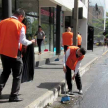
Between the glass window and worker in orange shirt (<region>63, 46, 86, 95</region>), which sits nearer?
worker in orange shirt (<region>63, 46, 86, 95</region>)

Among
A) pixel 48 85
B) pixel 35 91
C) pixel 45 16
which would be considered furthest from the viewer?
pixel 45 16

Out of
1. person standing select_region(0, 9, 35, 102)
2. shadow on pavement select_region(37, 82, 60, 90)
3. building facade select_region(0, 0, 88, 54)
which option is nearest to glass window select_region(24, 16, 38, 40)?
building facade select_region(0, 0, 88, 54)

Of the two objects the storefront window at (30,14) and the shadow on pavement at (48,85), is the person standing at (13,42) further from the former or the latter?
the storefront window at (30,14)

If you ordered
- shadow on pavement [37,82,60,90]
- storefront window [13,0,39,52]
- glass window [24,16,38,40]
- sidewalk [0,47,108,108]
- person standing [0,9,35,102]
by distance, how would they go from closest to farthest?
person standing [0,9,35,102] → sidewalk [0,47,108,108] → shadow on pavement [37,82,60,90] → storefront window [13,0,39,52] → glass window [24,16,38,40]

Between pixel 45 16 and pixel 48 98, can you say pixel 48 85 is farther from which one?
pixel 45 16

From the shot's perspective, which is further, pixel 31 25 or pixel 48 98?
pixel 31 25

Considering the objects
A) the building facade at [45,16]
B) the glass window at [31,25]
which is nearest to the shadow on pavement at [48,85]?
the building facade at [45,16]

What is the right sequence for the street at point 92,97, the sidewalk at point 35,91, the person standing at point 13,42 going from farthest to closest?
the street at point 92,97 → the sidewalk at point 35,91 → the person standing at point 13,42

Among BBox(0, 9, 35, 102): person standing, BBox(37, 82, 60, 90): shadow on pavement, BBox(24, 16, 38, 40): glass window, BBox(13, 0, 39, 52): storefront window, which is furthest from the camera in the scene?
BBox(24, 16, 38, 40): glass window

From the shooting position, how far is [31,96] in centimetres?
544

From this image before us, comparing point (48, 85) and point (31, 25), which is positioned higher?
point (31, 25)

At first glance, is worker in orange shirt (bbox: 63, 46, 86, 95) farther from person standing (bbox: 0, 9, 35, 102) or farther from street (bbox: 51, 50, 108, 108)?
person standing (bbox: 0, 9, 35, 102)

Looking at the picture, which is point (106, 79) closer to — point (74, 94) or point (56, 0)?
point (74, 94)

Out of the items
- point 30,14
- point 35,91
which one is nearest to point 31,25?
point 30,14
